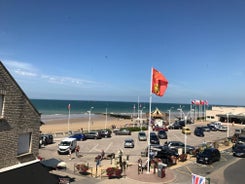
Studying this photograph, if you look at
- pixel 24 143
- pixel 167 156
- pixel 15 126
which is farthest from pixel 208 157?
pixel 15 126

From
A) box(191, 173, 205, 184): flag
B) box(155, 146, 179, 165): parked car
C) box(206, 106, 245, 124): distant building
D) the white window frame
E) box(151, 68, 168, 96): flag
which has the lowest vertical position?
box(155, 146, 179, 165): parked car

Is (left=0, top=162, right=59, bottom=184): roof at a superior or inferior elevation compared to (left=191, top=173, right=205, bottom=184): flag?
inferior

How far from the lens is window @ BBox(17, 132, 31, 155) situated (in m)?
16.8

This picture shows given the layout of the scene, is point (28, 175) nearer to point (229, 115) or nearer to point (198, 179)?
point (198, 179)

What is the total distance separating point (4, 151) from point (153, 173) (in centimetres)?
1559

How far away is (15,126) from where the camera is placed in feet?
53.0

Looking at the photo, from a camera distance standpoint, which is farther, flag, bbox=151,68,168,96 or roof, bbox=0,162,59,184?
flag, bbox=151,68,168,96

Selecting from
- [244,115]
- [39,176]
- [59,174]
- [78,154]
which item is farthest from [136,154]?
[244,115]

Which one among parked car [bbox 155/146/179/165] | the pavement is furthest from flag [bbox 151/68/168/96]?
parked car [bbox 155/146/179/165]

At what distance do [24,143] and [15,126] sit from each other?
173 cm

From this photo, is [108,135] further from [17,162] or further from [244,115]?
[244,115]

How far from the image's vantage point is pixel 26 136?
1739cm

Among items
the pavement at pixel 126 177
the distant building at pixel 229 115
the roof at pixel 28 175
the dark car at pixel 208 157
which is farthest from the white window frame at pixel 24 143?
the distant building at pixel 229 115

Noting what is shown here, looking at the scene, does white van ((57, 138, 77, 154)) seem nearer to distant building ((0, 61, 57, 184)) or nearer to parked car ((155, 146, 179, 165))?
parked car ((155, 146, 179, 165))
